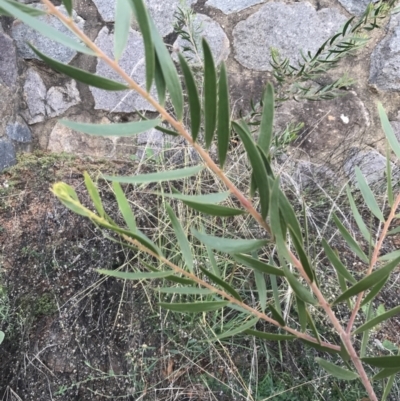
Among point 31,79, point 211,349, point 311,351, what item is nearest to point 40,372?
point 211,349

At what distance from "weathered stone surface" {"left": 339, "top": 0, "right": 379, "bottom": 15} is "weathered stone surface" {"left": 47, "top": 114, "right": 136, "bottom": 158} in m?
0.82

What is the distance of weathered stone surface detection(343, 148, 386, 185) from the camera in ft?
4.57

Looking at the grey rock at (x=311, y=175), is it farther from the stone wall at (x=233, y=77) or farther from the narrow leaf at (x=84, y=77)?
the narrow leaf at (x=84, y=77)

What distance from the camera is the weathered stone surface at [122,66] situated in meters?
1.51

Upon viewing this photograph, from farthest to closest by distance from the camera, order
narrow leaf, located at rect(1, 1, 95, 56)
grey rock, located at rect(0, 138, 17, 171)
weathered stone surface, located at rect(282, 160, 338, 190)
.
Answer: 1. grey rock, located at rect(0, 138, 17, 171)
2. weathered stone surface, located at rect(282, 160, 338, 190)
3. narrow leaf, located at rect(1, 1, 95, 56)

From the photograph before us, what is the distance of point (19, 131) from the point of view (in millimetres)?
1528

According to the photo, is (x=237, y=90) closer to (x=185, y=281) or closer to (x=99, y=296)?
(x=99, y=296)

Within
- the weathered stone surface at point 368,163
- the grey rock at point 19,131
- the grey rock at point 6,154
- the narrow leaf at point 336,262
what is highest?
the narrow leaf at point 336,262

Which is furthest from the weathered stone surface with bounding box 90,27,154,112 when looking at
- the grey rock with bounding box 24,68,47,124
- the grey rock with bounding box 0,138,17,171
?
the grey rock with bounding box 0,138,17,171

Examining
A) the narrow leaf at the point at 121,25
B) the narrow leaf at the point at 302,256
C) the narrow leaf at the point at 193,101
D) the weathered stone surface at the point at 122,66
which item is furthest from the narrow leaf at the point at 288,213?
the weathered stone surface at the point at 122,66

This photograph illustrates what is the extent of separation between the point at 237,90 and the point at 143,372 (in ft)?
3.00

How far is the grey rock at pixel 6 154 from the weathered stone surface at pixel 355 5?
1.18m

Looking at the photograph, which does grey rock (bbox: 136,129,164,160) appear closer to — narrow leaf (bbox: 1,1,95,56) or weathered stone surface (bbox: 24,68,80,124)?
weathered stone surface (bbox: 24,68,80,124)

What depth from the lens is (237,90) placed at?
147 centimetres
